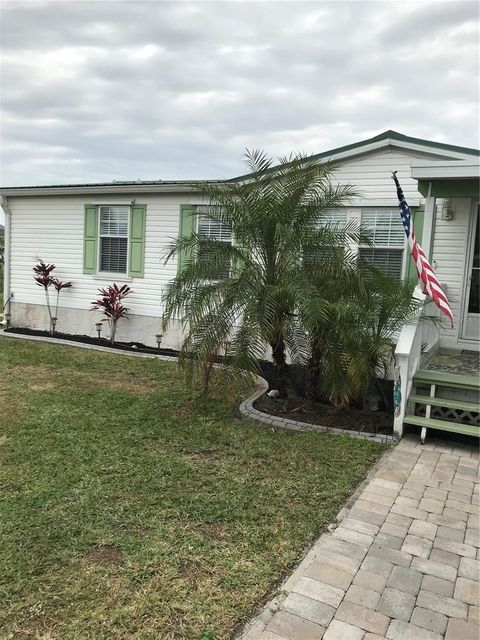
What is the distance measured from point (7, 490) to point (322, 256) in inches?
152

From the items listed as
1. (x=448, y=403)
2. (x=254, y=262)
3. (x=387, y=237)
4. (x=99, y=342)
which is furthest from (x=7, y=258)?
(x=448, y=403)

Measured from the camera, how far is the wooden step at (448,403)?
495 cm

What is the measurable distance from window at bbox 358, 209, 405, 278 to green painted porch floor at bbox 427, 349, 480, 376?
1.55 metres

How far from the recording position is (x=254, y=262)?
5.68 meters

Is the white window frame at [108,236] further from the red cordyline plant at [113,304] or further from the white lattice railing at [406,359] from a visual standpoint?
the white lattice railing at [406,359]

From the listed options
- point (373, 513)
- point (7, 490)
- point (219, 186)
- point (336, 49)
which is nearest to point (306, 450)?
point (373, 513)

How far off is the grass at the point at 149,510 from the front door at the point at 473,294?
3.28m

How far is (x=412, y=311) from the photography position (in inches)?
211

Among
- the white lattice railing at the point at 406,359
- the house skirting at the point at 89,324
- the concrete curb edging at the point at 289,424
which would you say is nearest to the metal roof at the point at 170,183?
the white lattice railing at the point at 406,359

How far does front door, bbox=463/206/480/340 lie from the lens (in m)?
→ 7.00

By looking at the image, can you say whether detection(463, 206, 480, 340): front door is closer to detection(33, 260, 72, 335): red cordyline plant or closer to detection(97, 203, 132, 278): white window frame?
detection(97, 203, 132, 278): white window frame

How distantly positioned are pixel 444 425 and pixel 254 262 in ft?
8.82

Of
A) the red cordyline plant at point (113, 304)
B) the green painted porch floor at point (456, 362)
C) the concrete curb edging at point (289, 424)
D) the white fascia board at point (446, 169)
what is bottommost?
the concrete curb edging at point (289, 424)

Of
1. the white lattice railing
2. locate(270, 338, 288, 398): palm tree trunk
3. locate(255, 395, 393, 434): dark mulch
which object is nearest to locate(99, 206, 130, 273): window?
locate(270, 338, 288, 398): palm tree trunk
